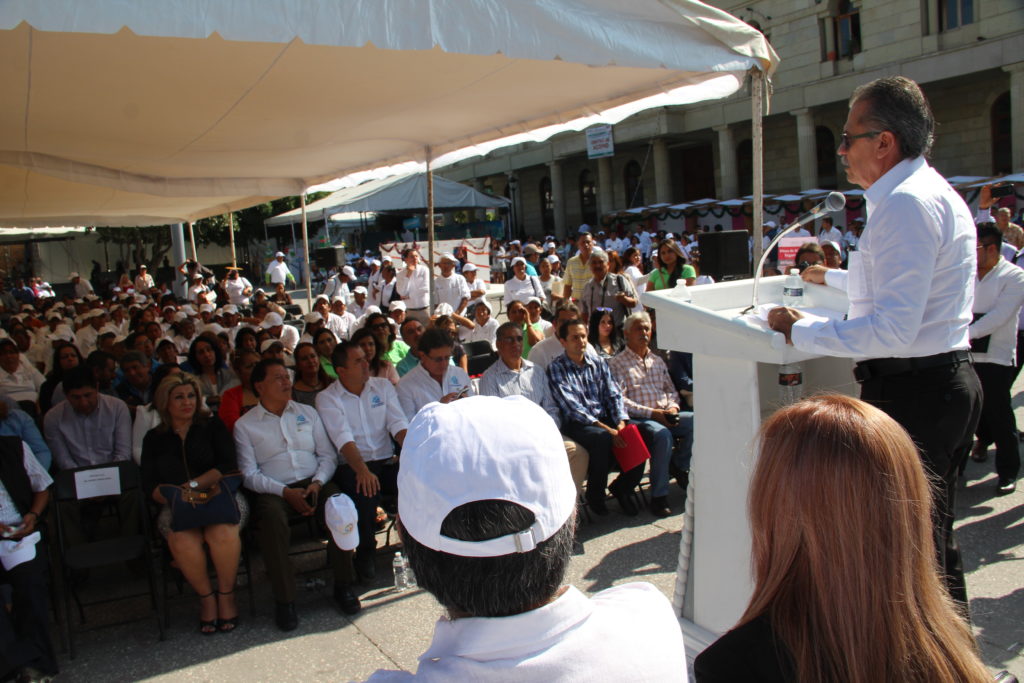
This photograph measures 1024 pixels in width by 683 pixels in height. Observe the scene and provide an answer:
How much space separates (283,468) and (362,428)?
0.58 meters

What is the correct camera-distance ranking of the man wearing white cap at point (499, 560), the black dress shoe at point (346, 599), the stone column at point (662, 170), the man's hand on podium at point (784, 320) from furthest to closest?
the stone column at point (662, 170), the black dress shoe at point (346, 599), the man's hand on podium at point (784, 320), the man wearing white cap at point (499, 560)

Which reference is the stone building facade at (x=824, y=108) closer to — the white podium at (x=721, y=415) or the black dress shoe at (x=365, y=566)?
the black dress shoe at (x=365, y=566)

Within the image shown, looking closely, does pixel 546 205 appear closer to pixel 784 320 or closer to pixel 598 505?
pixel 598 505

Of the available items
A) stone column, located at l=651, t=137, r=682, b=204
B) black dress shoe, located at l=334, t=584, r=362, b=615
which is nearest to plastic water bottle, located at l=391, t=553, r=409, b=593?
black dress shoe, located at l=334, t=584, r=362, b=615

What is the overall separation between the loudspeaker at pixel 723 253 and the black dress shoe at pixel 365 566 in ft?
12.9

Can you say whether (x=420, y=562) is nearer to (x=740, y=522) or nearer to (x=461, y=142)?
(x=740, y=522)

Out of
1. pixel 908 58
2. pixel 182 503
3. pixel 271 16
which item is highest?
pixel 908 58

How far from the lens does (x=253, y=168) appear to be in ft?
29.0

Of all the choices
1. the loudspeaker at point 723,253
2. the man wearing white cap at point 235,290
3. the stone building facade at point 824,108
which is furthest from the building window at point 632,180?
the loudspeaker at point 723,253


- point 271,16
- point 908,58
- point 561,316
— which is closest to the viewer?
point 271,16

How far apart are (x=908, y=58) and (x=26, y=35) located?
28.4 m

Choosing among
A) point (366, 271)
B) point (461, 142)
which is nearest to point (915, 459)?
point (461, 142)

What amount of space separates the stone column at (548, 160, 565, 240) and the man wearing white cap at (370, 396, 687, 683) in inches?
1654

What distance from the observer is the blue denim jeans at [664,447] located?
17.6ft
